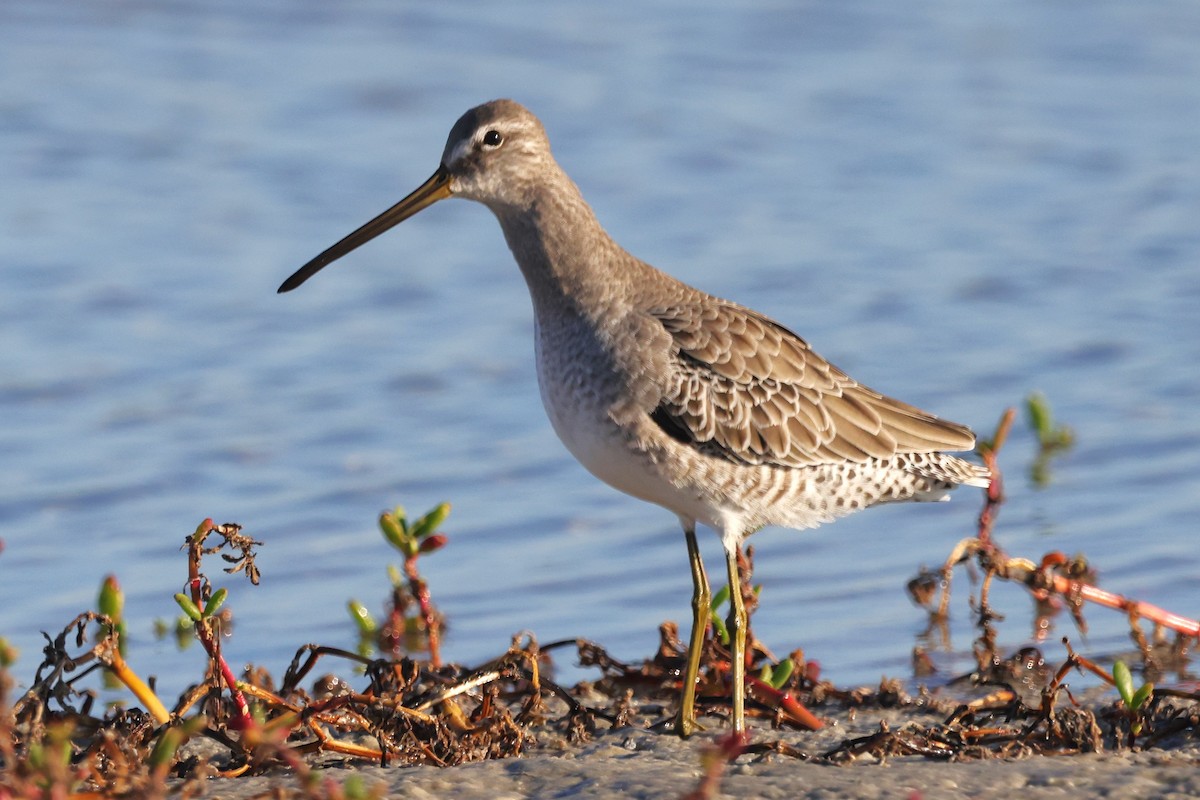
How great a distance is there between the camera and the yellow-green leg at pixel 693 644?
5.42m

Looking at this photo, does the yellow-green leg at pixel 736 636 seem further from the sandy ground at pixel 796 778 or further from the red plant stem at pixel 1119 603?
the red plant stem at pixel 1119 603

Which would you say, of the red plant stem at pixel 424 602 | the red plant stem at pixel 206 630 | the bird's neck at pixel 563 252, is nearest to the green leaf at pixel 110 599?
the red plant stem at pixel 206 630

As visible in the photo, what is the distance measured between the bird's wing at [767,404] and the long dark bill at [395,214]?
33.7 inches

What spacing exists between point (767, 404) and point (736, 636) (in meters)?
0.76

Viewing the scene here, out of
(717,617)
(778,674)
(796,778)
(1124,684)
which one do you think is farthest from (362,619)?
(1124,684)

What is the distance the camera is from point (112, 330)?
9500 mm

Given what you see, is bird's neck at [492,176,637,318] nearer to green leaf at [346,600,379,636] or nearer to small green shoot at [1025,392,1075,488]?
green leaf at [346,600,379,636]

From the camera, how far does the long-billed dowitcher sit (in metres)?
5.53

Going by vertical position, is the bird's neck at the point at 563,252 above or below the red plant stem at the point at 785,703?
above

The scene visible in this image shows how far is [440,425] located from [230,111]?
4.38 metres

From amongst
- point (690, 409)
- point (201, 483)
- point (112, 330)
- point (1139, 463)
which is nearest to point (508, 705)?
point (690, 409)

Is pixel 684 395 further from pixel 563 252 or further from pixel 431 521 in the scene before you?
pixel 431 521

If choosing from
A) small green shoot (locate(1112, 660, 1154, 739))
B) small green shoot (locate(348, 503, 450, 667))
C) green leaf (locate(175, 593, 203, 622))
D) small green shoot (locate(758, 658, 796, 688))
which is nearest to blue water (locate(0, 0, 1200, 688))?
small green shoot (locate(348, 503, 450, 667))

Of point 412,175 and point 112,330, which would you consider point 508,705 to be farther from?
point 412,175
